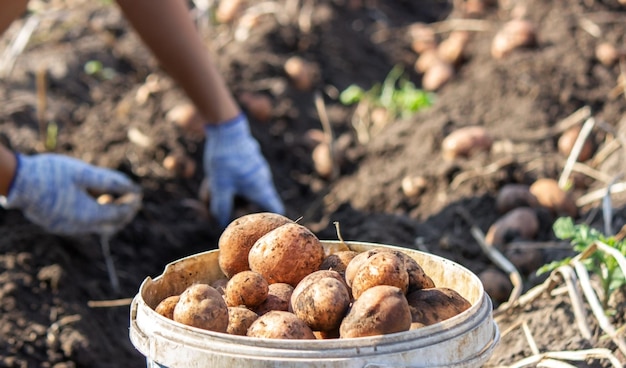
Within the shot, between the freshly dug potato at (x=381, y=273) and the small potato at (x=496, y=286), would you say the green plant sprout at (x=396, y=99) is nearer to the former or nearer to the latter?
the small potato at (x=496, y=286)

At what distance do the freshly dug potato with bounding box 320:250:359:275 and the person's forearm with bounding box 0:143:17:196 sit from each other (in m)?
1.56

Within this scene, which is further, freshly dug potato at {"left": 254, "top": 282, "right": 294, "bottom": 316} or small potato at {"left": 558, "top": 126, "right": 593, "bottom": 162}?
small potato at {"left": 558, "top": 126, "right": 593, "bottom": 162}

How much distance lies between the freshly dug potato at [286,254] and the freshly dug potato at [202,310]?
0.16 m

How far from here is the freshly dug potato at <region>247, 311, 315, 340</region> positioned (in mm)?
1288

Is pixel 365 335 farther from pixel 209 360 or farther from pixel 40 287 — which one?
pixel 40 287

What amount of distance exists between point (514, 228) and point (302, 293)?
4.94ft

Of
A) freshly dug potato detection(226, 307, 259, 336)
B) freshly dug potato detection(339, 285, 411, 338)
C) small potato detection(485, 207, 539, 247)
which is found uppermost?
freshly dug potato detection(226, 307, 259, 336)

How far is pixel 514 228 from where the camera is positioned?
2713mm

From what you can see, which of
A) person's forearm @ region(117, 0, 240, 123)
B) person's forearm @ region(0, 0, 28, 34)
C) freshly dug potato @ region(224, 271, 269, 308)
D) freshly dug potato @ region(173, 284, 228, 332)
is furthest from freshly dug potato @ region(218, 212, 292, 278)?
person's forearm @ region(117, 0, 240, 123)

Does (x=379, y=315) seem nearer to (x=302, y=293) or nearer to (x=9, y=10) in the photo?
(x=302, y=293)

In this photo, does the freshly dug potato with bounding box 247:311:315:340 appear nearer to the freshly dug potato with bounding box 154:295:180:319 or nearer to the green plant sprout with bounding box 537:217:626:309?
the freshly dug potato with bounding box 154:295:180:319

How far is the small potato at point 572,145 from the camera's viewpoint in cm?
333

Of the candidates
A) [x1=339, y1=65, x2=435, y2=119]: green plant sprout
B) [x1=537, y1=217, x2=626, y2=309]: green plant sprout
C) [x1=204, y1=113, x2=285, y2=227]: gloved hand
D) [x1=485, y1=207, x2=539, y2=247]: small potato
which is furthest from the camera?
[x1=339, y1=65, x2=435, y2=119]: green plant sprout

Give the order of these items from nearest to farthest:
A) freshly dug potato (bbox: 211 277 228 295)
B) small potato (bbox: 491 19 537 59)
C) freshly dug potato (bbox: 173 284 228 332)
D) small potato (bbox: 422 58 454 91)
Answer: freshly dug potato (bbox: 173 284 228 332), freshly dug potato (bbox: 211 277 228 295), small potato (bbox: 491 19 537 59), small potato (bbox: 422 58 454 91)
